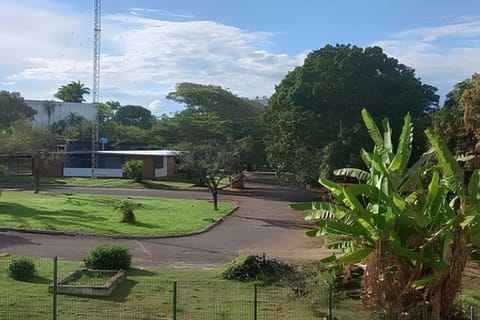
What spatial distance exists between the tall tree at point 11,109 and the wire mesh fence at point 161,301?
72.6 m

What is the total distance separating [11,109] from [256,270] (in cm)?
7622

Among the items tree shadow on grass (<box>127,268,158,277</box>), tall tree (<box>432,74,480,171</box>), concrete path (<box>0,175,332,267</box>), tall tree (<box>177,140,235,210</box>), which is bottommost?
concrete path (<box>0,175,332,267</box>)

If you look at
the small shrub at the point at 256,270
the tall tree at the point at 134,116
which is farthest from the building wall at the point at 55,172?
the tall tree at the point at 134,116

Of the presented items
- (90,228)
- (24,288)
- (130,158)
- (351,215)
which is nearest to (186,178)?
(130,158)

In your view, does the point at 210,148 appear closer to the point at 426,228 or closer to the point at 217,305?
the point at 217,305

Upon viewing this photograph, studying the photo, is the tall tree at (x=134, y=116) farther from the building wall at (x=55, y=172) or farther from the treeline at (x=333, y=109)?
the treeline at (x=333, y=109)

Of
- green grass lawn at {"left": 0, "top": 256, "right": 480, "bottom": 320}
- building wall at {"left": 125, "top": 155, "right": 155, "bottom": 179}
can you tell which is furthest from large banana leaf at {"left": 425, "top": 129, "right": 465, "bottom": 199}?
building wall at {"left": 125, "top": 155, "right": 155, "bottom": 179}

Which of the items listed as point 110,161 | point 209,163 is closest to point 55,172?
point 110,161

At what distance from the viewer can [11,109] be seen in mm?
86562

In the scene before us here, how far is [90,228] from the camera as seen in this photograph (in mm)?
28125

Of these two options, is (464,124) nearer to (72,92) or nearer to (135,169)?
(135,169)

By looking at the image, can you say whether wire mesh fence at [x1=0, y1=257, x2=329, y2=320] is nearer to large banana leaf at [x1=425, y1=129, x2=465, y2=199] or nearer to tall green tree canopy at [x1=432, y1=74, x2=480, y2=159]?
large banana leaf at [x1=425, y1=129, x2=465, y2=199]

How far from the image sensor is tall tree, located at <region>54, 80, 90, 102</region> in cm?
13975

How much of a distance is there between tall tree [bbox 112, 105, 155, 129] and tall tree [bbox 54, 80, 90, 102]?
9338 millimetres
